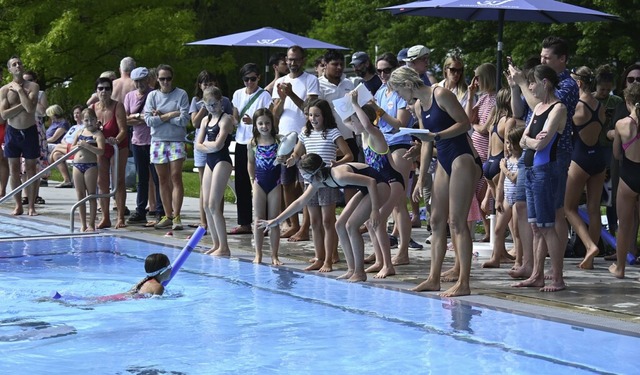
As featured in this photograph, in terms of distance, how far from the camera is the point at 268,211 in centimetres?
1062

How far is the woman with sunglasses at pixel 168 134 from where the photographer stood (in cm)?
1315

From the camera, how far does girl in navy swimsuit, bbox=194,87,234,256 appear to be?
1088 centimetres

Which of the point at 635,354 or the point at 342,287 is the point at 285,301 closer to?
the point at 342,287

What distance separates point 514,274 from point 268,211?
2557mm

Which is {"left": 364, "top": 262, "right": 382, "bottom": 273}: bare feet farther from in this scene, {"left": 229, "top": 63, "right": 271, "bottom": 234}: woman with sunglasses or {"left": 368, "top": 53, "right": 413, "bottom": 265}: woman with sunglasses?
{"left": 229, "top": 63, "right": 271, "bottom": 234}: woman with sunglasses

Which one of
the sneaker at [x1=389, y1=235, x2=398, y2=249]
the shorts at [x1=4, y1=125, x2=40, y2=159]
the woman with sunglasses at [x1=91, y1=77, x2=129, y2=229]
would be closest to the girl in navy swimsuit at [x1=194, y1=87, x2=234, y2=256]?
the sneaker at [x1=389, y1=235, x2=398, y2=249]

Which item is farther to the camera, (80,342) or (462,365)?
(80,342)

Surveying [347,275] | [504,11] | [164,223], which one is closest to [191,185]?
[164,223]

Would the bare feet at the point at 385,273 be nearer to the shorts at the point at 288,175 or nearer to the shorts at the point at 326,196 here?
the shorts at the point at 326,196

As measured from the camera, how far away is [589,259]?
993cm

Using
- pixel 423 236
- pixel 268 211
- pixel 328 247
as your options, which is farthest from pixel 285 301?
pixel 423 236

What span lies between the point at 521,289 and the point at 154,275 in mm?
3052

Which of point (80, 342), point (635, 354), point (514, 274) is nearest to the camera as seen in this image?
point (635, 354)

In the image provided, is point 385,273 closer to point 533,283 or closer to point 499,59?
point 533,283
